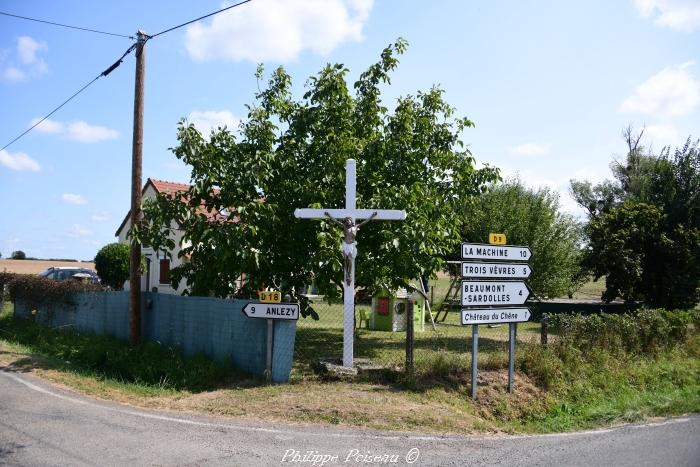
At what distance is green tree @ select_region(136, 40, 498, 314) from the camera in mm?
11070

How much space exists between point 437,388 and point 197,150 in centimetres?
620

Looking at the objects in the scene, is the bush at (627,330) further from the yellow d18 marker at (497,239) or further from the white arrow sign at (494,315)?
the yellow d18 marker at (497,239)

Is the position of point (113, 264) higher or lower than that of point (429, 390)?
higher

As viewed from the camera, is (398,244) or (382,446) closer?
(382,446)

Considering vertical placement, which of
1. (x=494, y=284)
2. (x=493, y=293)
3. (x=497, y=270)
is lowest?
(x=493, y=293)

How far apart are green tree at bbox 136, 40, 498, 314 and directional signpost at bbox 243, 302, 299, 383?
121 centimetres

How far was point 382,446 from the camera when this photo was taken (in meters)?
6.69

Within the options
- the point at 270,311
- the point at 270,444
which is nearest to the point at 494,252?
the point at 270,311

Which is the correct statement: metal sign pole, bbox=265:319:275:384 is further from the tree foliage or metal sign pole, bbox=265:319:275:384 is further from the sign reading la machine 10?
the tree foliage

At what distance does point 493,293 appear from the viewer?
9.66m

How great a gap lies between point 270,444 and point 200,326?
4.95 metres

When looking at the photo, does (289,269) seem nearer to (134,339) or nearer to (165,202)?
(165,202)

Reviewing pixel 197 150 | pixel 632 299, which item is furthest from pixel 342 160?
pixel 632 299

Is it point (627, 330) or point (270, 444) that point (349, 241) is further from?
point (627, 330)
